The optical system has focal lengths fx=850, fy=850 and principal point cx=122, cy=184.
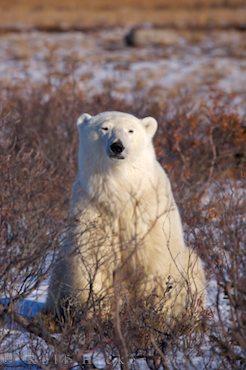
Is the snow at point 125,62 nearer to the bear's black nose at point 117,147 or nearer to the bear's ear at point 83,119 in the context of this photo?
the bear's ear at point 83,119

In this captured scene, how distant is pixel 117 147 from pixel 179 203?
145cm

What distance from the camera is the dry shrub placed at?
301 cm

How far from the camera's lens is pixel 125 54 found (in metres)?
18.8

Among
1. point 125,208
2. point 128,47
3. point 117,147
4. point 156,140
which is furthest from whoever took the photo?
point 128,47

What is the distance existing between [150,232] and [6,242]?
3.77ft

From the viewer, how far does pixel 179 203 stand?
5.87 metres

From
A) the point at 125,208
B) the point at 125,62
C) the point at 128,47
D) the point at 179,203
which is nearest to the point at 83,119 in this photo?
the point at 125,208

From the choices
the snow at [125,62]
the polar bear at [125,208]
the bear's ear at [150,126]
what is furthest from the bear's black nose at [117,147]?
the snow at [125,62]

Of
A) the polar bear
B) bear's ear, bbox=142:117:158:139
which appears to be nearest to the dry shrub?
the polar bear

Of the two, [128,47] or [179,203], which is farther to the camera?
[128,47]

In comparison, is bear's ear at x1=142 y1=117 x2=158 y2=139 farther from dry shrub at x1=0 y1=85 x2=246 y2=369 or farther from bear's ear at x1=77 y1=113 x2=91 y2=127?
dry shrub at x1=0 y1=85 x2=246 y2=369

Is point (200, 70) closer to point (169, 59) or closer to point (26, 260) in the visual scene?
point (169, 59)

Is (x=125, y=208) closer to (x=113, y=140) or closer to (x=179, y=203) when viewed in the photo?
(x=113, y=140)

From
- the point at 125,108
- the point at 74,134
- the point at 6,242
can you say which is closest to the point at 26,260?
the point at 6,242
